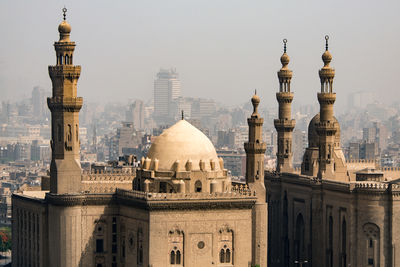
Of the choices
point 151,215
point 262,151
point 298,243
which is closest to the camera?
point 151,215

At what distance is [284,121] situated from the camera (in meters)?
108

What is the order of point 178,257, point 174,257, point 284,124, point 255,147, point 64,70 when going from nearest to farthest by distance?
point 174,257 → point 178,257 → point 64,70 → point 255,147 → point 284,124

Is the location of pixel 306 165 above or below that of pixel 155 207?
above

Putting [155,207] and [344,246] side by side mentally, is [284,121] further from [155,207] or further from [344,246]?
[155,207]

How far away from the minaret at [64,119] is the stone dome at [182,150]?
564 cm

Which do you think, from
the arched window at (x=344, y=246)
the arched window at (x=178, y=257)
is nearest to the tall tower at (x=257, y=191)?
the arched window at (x=344, y=246)

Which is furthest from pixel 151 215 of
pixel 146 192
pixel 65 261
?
pixel 65 261

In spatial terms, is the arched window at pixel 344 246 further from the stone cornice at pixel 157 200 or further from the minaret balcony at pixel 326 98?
the minaret balcony at pixel 326 98

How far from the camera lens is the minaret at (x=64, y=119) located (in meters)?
91.5

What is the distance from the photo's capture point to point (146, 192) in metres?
88.6

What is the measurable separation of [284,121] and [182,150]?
1882 centimetres

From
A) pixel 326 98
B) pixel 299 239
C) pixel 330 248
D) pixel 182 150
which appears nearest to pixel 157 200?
pixel 182 150

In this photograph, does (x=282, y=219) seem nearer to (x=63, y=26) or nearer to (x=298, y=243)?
(x=298, y=243)

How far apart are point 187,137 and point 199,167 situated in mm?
2563
